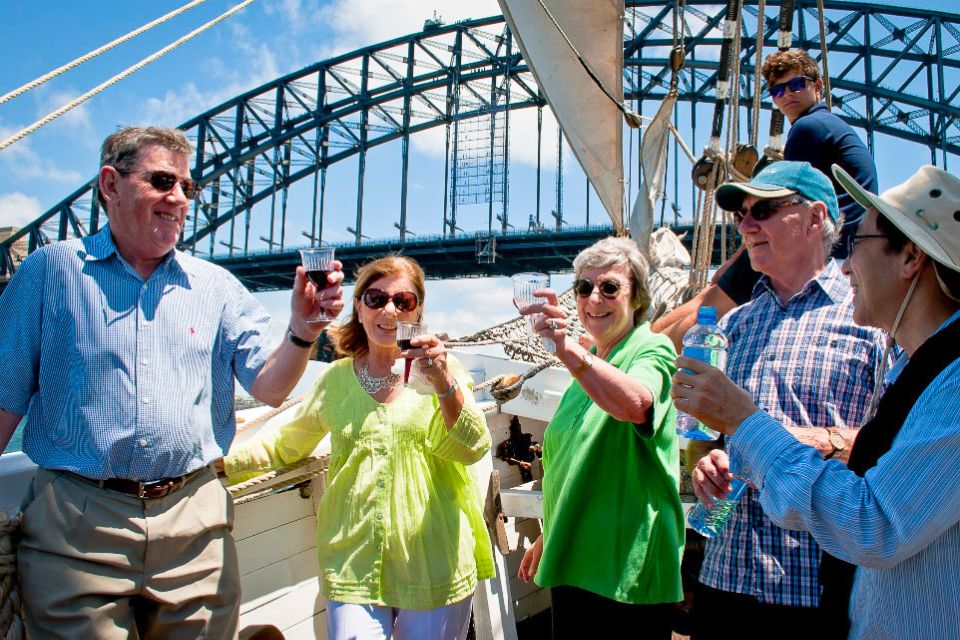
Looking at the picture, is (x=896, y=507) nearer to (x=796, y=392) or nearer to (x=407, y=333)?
(x=796, y=392)

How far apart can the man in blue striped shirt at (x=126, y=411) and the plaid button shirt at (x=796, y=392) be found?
0.96m

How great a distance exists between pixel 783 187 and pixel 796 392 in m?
0.44

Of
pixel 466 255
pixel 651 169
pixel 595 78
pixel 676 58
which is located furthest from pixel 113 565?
pixel 466 255

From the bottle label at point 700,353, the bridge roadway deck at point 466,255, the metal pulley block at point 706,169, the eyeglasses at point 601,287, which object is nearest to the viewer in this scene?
the bottle label at point 700,353

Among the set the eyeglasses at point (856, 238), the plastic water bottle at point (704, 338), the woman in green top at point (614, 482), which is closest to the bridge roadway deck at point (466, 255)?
the woman in green top at point (614, 482)

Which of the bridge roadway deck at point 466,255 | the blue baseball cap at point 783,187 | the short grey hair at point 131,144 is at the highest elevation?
the bridge roadway deck at point 466,255

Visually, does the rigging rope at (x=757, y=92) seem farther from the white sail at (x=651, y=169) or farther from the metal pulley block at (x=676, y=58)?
the white sail at (x=651, y=169)

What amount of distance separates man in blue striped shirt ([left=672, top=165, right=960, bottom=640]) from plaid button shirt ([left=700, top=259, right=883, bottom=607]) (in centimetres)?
31

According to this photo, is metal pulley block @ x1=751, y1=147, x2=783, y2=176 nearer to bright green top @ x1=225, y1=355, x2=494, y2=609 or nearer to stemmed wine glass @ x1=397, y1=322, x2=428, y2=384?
bright green top @ x1=225, y1=355, x2=494, y2=609

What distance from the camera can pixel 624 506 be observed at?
164 centimetres

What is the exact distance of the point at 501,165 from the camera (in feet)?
119

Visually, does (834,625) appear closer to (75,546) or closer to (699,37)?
(75,546)

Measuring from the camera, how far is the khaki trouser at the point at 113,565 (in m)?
1.45

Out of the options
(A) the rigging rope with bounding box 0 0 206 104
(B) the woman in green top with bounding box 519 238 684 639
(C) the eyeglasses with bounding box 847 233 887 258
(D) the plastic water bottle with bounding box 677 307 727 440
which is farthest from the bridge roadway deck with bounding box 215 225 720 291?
(C) the eyeglasses with bounding box 847 233 887 258
